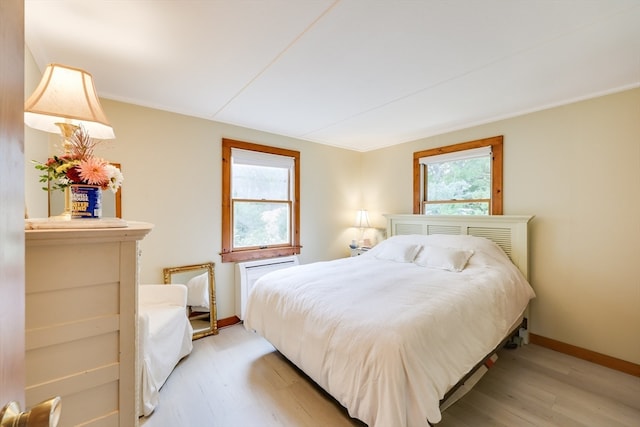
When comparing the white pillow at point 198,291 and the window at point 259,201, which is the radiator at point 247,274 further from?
the white pillow at point 198,291

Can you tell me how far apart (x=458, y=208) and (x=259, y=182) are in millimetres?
2654

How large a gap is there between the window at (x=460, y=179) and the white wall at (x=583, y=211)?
13cm

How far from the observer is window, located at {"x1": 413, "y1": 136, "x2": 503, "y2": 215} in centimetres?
305

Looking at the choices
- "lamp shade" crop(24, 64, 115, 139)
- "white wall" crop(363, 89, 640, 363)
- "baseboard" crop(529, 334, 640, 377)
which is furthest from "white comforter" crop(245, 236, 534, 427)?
"lamp shade" crop(24, 64, 115, 139)

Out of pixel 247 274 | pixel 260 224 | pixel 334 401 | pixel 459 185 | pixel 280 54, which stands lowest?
pixel 334 401

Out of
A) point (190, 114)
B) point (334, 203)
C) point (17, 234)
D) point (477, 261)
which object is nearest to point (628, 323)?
point (477, 261)

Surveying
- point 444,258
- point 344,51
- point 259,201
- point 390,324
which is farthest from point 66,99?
point 444,258

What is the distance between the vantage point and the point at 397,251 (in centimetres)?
315

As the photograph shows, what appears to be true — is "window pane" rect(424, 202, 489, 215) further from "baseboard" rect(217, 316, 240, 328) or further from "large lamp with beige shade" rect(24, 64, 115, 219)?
"large lamp with beige shade" rect(24, 64, 115, 219)

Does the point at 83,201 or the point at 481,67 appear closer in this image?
the point at 83,201

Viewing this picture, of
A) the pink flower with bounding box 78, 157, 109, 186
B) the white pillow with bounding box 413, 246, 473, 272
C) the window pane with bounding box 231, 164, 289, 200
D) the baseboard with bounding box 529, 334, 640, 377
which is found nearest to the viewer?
the pink flower with bounding box 78, 157, 109, 186

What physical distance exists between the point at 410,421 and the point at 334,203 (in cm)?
318

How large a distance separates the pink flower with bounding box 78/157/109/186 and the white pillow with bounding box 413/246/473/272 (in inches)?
109

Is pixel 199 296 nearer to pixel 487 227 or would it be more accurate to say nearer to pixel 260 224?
pixel 260 224
